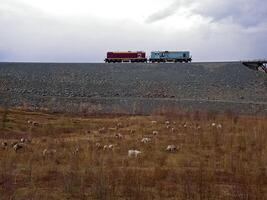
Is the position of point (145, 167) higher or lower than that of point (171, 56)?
lower

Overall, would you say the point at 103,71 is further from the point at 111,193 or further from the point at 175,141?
the point at 111,193

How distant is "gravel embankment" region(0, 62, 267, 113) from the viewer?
34.6 m

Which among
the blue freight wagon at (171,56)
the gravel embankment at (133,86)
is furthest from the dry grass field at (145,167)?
the blue freight wagon at (171,56)

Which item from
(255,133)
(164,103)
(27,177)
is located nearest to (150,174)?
(27,177)

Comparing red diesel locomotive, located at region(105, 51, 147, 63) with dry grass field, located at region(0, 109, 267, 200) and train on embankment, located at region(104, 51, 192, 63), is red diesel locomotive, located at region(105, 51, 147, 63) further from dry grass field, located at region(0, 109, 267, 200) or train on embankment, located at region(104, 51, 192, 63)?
dry grass field, located at region(0, 109, 267, 200)

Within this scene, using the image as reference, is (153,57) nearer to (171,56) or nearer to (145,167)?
(171,56)

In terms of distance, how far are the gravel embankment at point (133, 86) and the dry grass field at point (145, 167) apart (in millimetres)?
15600

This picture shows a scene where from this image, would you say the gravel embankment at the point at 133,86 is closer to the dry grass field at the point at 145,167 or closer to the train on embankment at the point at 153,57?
the train on embankment at the point at 153,57

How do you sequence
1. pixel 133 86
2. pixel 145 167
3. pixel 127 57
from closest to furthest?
pixel 145 167, pixel 133 86, pixel 127 57

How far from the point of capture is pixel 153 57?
5284 centimetres

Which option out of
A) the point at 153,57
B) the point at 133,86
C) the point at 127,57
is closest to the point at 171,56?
the point at 153,57

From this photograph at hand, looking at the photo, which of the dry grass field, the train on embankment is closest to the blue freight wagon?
the train on embankment

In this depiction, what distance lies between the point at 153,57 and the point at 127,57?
3079 mm

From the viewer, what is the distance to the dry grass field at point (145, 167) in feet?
26.8
